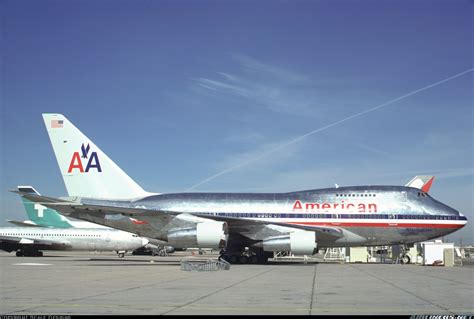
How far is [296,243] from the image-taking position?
28.2m

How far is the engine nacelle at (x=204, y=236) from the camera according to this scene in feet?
92.0

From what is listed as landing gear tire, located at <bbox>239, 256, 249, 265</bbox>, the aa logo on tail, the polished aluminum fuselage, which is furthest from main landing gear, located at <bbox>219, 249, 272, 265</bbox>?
the aa logo on tail

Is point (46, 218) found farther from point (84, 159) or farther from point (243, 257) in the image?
point (243, 257)

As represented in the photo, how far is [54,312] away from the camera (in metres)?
8.95

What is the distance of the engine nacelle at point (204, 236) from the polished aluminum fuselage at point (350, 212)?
1.66 meters

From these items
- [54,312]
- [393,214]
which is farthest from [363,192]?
[54,312]

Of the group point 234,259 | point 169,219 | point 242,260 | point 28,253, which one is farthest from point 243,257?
point 28,253

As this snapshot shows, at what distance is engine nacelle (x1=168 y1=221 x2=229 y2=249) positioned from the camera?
2803cm

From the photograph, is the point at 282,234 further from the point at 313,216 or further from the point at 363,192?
the point at 363,192

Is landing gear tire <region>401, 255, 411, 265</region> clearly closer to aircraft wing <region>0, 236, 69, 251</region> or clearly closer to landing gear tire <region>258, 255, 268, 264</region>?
landing gear tire <region>258, 255, 268, 264</region>

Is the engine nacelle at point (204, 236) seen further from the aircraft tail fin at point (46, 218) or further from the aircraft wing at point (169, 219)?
the aircraft tail fin at point (46, 218)

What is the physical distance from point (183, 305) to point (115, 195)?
83.2 ft

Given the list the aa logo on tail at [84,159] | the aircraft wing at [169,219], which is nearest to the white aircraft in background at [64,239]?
the aa logo on tail at [84,159]

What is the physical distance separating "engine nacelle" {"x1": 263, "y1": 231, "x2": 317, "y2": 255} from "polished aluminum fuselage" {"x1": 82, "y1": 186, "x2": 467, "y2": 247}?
1645 mm
